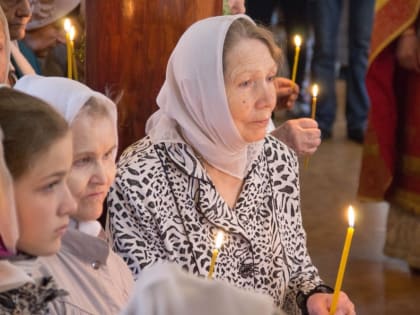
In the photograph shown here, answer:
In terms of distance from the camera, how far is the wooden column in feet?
8.39

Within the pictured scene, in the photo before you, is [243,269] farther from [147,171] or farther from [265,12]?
[265,12]

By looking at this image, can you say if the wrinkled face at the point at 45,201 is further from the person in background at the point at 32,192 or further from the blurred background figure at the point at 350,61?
the blurred background figure at the point at 350,61

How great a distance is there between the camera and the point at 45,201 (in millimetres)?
1407

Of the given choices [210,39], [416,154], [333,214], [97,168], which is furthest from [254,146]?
[333,214]

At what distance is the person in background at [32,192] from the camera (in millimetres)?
1358

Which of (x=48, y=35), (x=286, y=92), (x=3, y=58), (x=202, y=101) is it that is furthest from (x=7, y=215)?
(x=48, y=35)

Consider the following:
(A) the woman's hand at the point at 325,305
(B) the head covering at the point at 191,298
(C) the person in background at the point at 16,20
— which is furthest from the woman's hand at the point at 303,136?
(B) the head covering at the point at 191,298

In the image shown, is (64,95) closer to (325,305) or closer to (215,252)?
(215,252)

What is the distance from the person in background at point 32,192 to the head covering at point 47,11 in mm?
2194

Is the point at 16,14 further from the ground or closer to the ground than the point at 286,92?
further from the ground

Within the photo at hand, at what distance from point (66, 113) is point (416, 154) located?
2.61m

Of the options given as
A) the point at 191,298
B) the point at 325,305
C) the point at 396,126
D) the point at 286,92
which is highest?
the point at 191,298

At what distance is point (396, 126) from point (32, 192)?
9.90 feet

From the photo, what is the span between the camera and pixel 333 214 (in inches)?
202
